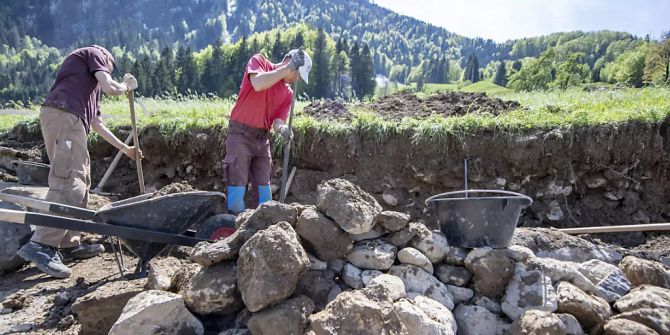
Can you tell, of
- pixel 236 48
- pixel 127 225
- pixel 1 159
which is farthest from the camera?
pixel 236 48

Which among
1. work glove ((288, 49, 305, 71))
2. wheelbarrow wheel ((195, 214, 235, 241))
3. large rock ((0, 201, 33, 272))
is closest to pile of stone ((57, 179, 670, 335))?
wheelbarrow wheel ((195, 214, 235, 241))

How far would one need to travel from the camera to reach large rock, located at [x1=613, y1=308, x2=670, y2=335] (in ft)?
6.75

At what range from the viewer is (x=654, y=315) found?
2113mm

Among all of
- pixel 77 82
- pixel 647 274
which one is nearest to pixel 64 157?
pixel 77 82

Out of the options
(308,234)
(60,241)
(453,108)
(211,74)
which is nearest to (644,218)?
(453,108)

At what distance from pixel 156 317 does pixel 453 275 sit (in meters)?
1.71

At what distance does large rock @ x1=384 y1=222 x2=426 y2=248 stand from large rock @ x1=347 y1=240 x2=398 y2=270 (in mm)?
56

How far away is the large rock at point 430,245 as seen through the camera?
8.45ft

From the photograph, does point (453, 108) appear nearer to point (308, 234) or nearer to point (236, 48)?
point (308, 234)

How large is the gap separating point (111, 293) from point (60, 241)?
4.63 ft

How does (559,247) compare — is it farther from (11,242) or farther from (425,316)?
(11,242)

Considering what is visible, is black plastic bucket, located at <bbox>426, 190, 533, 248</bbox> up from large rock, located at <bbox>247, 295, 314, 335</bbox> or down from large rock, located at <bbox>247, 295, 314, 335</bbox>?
up

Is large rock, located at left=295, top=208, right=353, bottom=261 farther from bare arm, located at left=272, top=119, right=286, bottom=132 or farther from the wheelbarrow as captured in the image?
bare arm, located at left=272, top=119, right=286, bottom=132

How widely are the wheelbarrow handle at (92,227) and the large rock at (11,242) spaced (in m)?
1.35
